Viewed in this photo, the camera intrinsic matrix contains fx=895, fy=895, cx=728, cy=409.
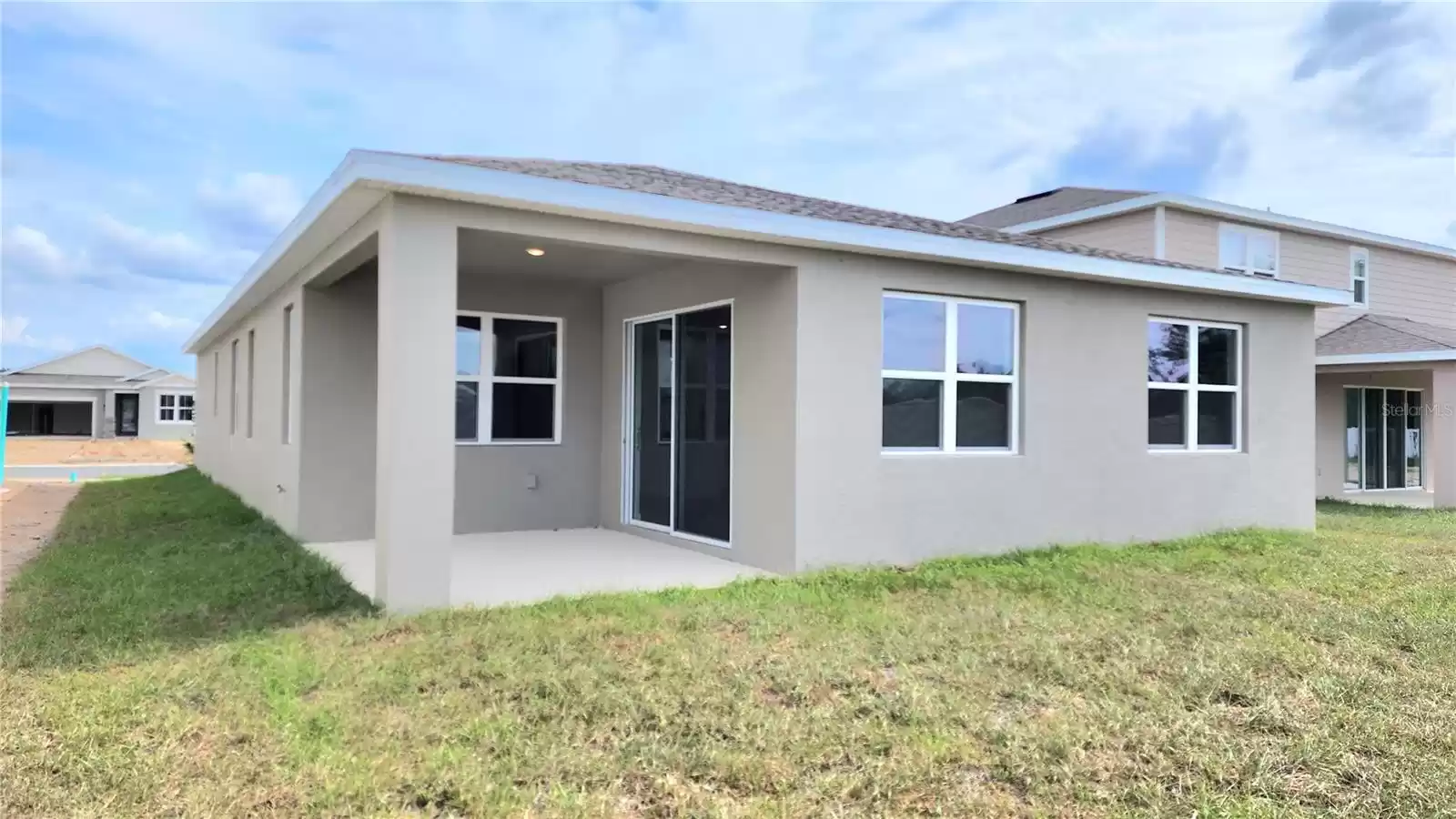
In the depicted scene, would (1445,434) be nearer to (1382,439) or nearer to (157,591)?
(1382,439)

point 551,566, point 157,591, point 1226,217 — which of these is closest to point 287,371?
point 157,591

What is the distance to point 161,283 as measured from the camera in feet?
115

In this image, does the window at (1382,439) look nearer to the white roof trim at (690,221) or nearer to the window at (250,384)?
the white roof trim at (690,221)

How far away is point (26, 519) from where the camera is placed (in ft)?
36.7

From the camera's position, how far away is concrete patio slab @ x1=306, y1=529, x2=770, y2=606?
6.32m

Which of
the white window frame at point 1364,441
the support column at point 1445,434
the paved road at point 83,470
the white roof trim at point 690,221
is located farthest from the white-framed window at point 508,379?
the paved road at point 83,470

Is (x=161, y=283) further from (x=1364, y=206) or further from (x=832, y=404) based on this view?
(x=1364, y=206)

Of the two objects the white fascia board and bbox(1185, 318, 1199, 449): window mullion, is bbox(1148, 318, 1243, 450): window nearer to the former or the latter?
bbox(1185, 318, 1199, 449): window mullion

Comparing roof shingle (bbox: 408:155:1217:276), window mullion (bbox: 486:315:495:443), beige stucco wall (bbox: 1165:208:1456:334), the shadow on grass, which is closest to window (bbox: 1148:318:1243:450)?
roof shingle (bbox: 408:155:1217:276)

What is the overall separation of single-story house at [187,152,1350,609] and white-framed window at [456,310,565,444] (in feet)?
0.09

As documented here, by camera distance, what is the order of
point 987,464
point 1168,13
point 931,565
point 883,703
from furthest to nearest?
point 1168,13 < point 987,464 < point 931,565 < point 883,703

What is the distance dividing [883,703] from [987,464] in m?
4.53

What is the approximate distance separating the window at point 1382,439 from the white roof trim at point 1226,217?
8.87 ft

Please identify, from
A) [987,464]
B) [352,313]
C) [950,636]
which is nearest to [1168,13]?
[987,464]
